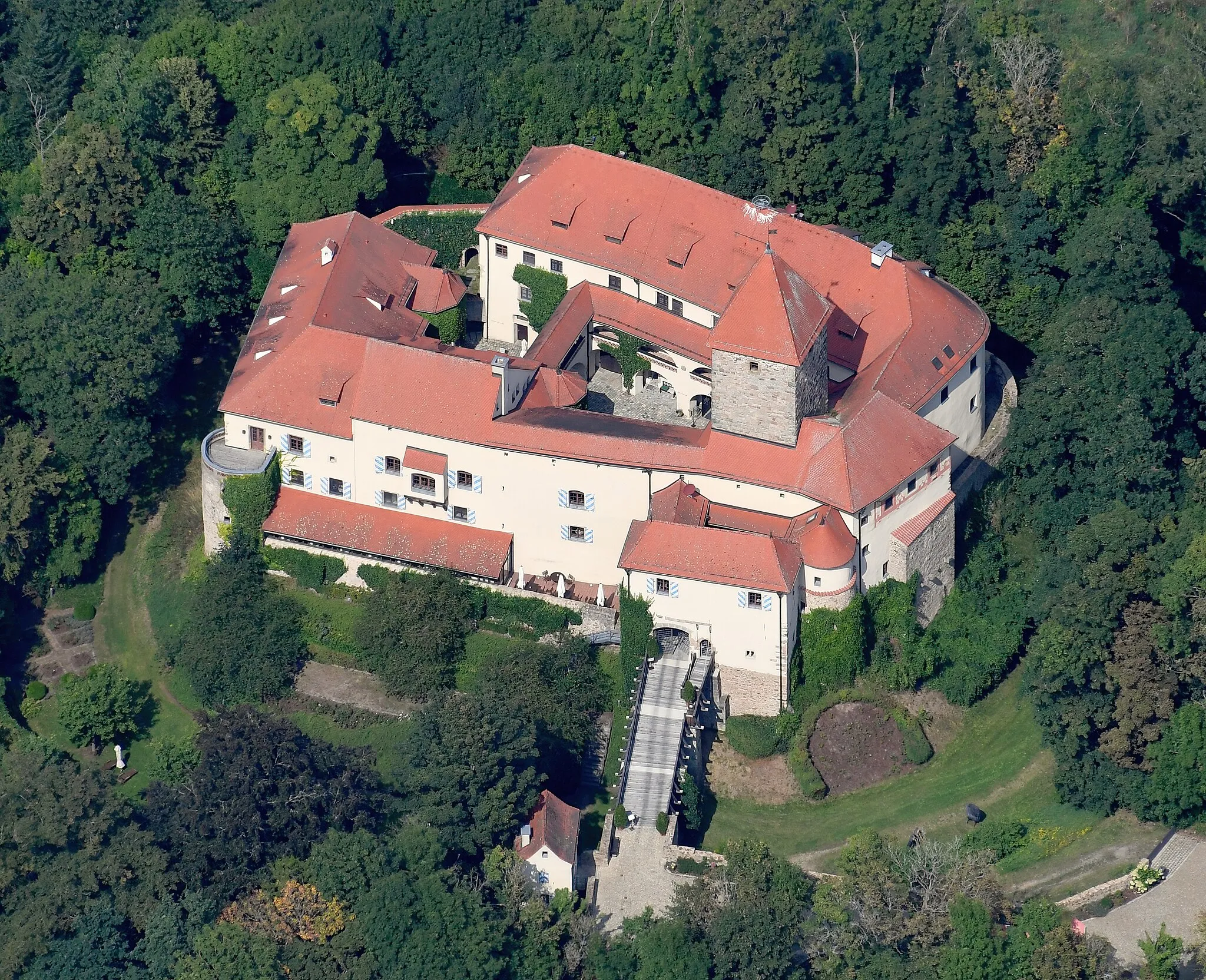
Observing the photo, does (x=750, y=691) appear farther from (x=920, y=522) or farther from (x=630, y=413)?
(x=630, y=413)

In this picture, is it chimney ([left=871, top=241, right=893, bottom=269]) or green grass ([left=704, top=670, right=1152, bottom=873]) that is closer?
green grass ([left=704, top=670, right=1152, bottom=873])

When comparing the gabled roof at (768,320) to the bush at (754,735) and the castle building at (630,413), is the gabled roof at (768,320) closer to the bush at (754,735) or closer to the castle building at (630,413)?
the castle building at (630,413)

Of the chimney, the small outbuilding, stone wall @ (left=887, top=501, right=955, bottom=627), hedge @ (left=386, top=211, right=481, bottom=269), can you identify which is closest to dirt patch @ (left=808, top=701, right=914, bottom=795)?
stone wall @ (left=887, top=501, right=955, bottom=627)

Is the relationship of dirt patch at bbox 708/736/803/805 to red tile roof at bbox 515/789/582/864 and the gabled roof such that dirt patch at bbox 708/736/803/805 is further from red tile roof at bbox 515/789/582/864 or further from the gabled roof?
the gabled roof

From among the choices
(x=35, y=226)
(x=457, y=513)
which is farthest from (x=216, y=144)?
(x=457, y=513)

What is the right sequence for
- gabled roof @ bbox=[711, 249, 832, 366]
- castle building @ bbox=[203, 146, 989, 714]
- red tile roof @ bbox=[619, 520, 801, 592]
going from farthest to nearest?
1. castle building @ bbox=[203, 146, 989, 714]
2. gabled roof @ bbox=[711, 249, 832, 366]
3. red tile roof @ bbox=[619, 520, 801, 592]

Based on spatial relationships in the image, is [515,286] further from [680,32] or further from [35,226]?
[35,226]

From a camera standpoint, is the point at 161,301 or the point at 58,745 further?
the point at 161,301
